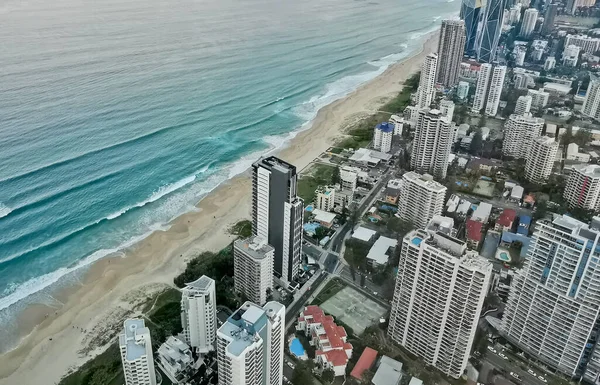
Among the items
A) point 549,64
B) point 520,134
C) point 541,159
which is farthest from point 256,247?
point 549,64

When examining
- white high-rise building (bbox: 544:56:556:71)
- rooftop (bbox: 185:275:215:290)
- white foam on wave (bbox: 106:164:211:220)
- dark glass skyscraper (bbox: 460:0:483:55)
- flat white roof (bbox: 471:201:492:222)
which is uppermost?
dark glass skyscraper (bbox: 460:0:483:55)

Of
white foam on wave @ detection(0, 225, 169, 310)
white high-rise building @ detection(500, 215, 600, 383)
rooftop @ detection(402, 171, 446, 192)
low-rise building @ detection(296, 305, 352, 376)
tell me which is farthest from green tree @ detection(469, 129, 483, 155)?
white foam on wave @ detection(0, 225, 169, 310)

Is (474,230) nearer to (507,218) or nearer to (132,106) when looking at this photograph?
(507,218)

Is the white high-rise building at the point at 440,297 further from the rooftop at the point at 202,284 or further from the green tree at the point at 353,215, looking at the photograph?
the green tree at the point at 353,215

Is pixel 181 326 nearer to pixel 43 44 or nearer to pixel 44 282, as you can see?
pixel 44 282

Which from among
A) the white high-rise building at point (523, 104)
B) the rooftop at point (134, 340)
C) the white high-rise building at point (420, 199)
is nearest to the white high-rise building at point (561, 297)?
the white high-rise building at point (420, 199)

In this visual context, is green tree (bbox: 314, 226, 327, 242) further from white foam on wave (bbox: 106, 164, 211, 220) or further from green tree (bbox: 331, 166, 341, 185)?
white foam on wave (bbox: 106, 164, 211, 220)
